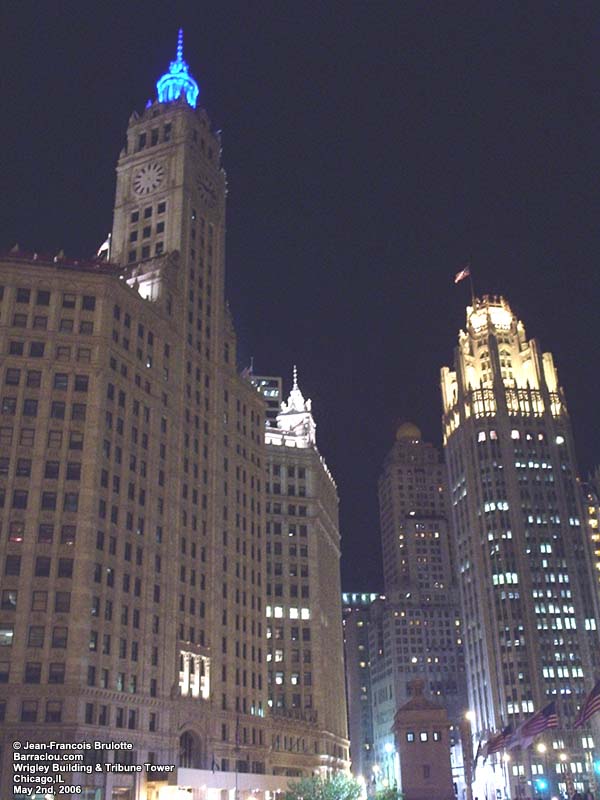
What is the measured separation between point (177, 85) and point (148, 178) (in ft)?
74.7

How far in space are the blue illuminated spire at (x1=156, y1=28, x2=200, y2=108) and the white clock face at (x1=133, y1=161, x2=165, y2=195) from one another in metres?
16.4

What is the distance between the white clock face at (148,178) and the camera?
430 feet

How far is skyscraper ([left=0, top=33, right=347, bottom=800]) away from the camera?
86.9 metres

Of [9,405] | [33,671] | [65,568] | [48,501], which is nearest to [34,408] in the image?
[9,405]

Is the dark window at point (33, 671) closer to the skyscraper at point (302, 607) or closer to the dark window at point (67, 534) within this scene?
the dark window at point (67, 534)

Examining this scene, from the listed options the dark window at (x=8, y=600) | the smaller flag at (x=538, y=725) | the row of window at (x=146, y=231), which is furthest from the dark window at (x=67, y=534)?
the row of window at (x=146, y=231)

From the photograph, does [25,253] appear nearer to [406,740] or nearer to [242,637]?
[242,637]

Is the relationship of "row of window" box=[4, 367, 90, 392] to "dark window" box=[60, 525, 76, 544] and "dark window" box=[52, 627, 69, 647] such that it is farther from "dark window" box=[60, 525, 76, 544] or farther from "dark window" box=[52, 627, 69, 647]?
"dark window" box=[52, 627, 69, 647]

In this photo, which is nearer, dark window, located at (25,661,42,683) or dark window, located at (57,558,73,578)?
dark window, located at (25,661,42,683)

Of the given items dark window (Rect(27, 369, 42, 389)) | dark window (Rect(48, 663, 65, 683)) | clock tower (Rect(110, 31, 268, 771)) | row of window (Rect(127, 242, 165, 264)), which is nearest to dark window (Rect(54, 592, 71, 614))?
dark window (Rect(48, 663, 65, 683))

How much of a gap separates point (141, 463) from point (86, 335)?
55.8ft

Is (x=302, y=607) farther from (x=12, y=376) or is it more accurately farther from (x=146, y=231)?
(x=12, y=376)

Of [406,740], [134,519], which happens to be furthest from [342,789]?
[134,519]

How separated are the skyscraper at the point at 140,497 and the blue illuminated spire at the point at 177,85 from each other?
6.94 m
